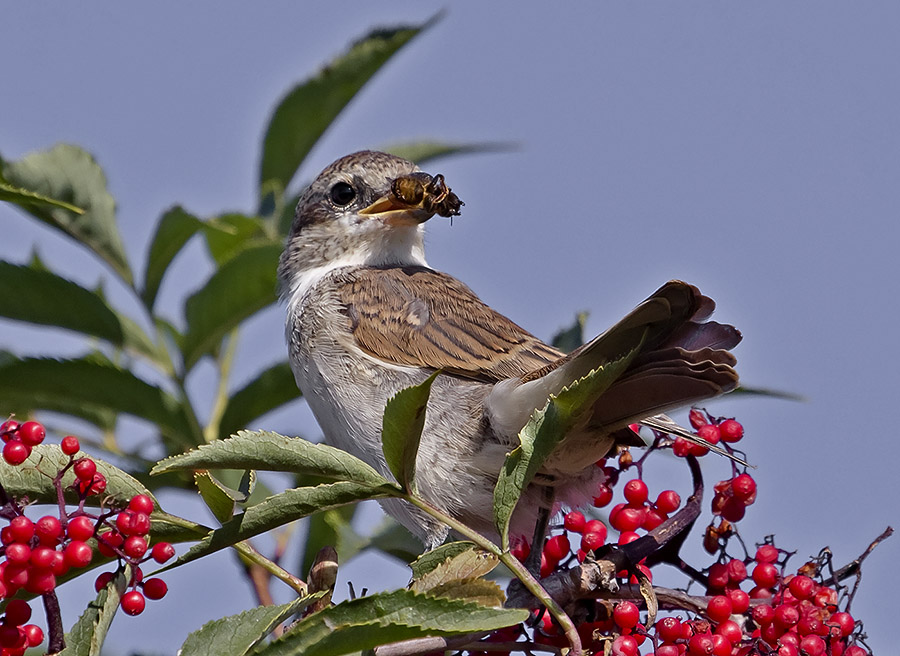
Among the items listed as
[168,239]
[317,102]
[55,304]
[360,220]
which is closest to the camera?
[55,304]

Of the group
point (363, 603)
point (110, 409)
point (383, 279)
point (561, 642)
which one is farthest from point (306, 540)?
point (363, 603)

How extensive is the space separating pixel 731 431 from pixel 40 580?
69.0 inches

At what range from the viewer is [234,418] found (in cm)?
407

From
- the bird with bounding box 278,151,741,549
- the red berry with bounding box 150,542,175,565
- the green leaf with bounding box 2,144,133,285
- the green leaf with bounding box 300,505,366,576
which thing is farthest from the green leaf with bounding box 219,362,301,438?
the red berry with bounding box 150,542,175,565

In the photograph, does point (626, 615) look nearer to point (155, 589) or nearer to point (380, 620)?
point (380, 620)

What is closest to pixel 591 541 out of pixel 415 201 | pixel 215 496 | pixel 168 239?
pixel 215 496

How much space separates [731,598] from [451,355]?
1.45 m

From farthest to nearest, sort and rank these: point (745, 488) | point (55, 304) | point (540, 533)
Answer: point (55, 304) < point (540, 533) < point (745, 488)

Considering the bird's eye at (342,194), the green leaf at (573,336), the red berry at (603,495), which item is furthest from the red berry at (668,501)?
the bird's eye at (342,194)

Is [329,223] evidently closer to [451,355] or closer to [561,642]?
[451,355]

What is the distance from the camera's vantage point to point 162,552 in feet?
7.78

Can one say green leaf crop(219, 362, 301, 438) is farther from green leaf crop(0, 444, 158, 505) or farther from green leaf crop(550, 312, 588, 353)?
green leaf crop(0, 444, 158, 505)

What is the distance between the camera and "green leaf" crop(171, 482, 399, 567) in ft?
7.50

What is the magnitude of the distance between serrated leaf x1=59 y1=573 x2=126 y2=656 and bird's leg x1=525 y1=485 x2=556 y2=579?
3.77ft
